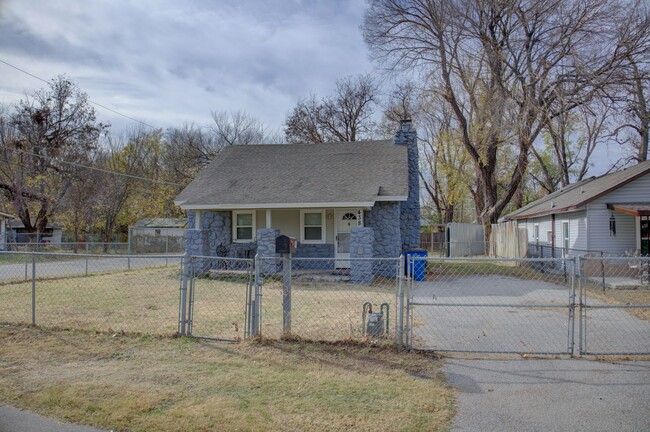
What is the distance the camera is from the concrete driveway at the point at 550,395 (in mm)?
4343

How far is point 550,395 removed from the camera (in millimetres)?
5012

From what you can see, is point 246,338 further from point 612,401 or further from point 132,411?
point 612,401

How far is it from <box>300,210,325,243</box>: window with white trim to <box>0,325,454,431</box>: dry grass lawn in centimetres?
1109

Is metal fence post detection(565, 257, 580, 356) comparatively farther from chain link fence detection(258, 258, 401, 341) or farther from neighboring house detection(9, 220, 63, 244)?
neighboring house detection(9, 220, 63, 244)

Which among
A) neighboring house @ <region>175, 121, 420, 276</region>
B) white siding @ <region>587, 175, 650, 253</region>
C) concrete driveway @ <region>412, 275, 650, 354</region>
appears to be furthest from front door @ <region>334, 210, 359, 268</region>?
white siding @ <region>587, 175, 650, 253</region>

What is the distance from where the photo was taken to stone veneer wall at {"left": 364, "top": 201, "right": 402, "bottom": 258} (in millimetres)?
17234

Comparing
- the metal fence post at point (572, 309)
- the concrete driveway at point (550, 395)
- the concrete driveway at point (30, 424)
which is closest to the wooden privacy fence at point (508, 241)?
the metal fence post at point (572, 309)

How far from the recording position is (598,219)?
17.2 meters

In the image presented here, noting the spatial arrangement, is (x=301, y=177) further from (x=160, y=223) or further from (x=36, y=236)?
(x=160, y=223)

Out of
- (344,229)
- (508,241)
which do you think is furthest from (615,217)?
(344,229)

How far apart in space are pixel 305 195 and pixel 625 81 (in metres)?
16.8

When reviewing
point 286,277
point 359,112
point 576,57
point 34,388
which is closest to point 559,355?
point 286,277

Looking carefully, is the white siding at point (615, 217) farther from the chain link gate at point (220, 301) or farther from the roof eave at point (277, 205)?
the chain link gate at point (220, 301)

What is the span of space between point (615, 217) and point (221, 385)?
1641 cm
